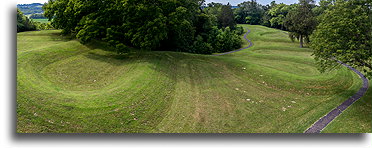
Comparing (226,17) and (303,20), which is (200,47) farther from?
(226,17)

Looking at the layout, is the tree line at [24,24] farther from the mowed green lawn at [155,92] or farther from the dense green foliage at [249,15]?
the dense green foliage at [249,15]

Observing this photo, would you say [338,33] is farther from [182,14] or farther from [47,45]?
[47,45]

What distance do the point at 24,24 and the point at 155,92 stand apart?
32.1 ft

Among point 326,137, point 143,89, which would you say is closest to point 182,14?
point 143,89

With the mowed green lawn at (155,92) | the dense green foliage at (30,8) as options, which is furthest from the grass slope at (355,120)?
the dense green foliage at (30,8)

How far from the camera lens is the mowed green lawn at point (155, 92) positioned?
8.95 meters

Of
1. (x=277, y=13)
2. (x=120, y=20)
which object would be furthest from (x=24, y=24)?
(x=277, y=13)

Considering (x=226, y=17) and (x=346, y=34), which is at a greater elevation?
(x=226, y=17)

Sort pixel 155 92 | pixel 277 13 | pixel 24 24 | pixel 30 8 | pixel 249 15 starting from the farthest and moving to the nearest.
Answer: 1. pixel 277 13
2. pixel 249 15
3. pixel 24 24
4. pixel 155 92
5. pixel 30 8

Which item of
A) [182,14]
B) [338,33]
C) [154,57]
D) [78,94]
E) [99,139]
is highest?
[182,14]

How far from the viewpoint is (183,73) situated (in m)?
16.1

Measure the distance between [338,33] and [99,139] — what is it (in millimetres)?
13468

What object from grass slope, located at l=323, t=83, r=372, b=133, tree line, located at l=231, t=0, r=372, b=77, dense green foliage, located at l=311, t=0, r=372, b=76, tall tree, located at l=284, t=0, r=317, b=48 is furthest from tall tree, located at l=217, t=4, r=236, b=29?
grass slope, located at l=323, t=83, r=372, b=133

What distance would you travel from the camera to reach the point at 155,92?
1227cm
